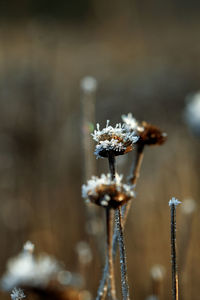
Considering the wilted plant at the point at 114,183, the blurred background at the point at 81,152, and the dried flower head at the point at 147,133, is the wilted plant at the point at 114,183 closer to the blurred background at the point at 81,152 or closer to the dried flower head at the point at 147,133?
the dried flower head at the point at 147,133

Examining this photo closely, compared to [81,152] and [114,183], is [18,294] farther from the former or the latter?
[81,152]

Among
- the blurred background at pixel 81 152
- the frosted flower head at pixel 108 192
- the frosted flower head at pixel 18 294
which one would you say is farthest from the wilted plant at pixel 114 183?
the blurred background at pixel 81 152

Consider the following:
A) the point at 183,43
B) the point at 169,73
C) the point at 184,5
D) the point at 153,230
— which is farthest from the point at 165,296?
the point at 184,5

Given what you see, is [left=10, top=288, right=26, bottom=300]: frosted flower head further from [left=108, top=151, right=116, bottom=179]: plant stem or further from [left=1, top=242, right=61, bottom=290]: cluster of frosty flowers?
[left=108, top=151, right=116, bottom=179]: plant stem

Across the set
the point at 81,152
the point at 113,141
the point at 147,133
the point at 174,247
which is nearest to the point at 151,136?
the point at 147,133

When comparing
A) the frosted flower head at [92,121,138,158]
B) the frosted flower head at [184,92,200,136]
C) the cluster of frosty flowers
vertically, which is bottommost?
the cluster of frosty flowers

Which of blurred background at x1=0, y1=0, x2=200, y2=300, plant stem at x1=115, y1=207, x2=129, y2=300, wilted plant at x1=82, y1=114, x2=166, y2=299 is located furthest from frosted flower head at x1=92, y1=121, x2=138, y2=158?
blurred background at x1=0, y1=0, x2=200, y2=300
